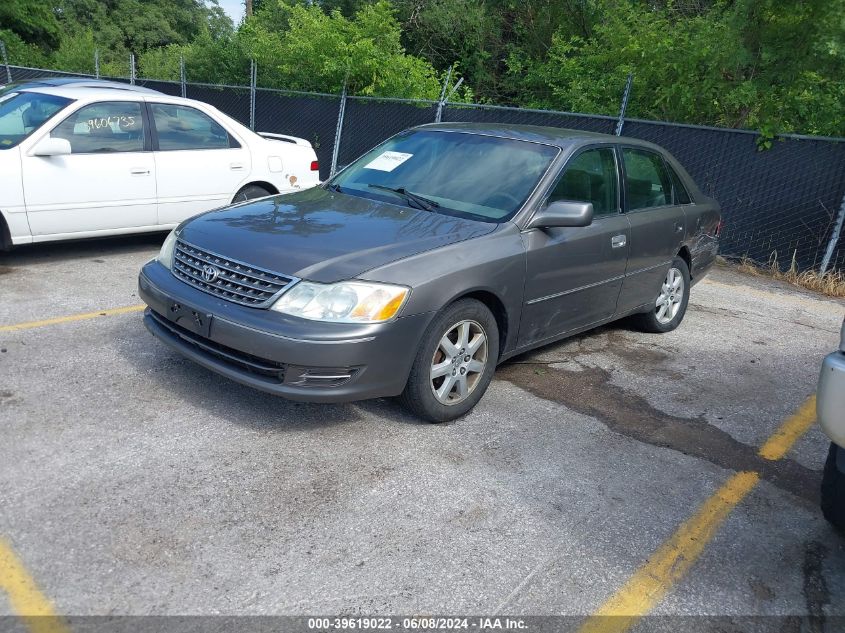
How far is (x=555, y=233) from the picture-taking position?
4.81 meters

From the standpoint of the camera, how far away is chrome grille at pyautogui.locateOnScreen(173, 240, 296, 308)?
3.91m

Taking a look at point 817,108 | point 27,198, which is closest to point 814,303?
point 817,108

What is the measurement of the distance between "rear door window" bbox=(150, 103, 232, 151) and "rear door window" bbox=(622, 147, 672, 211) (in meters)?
4.11

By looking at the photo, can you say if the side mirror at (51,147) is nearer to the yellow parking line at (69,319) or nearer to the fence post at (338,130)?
the yellow parking line at (69,319)

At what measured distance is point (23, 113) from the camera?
6.86 m

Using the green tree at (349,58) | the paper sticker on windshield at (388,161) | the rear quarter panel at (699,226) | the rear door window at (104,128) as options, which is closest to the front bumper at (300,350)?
the paper sticker on windshield at (388,161)

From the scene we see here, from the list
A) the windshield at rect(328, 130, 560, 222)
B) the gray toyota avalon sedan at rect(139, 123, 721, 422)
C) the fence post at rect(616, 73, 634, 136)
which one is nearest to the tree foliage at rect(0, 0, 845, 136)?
the fence post at rect(616, 73, 634, 136)

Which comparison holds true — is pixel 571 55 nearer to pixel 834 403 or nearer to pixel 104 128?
pixel 104 128

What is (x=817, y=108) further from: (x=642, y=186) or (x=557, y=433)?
(x=557, y=433)

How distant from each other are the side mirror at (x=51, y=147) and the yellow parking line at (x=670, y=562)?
5.54 meters

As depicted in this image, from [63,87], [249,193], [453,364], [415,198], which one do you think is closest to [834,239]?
[415,198]

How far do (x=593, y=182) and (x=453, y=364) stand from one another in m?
1.82

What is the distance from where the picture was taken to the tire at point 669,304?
633cm

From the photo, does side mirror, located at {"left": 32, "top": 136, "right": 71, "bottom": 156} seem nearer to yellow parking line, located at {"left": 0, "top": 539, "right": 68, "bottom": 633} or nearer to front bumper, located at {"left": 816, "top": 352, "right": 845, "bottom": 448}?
yellow parking line, located at {"left": 0, "top": 539, "right": 68, "bottom": 633}
